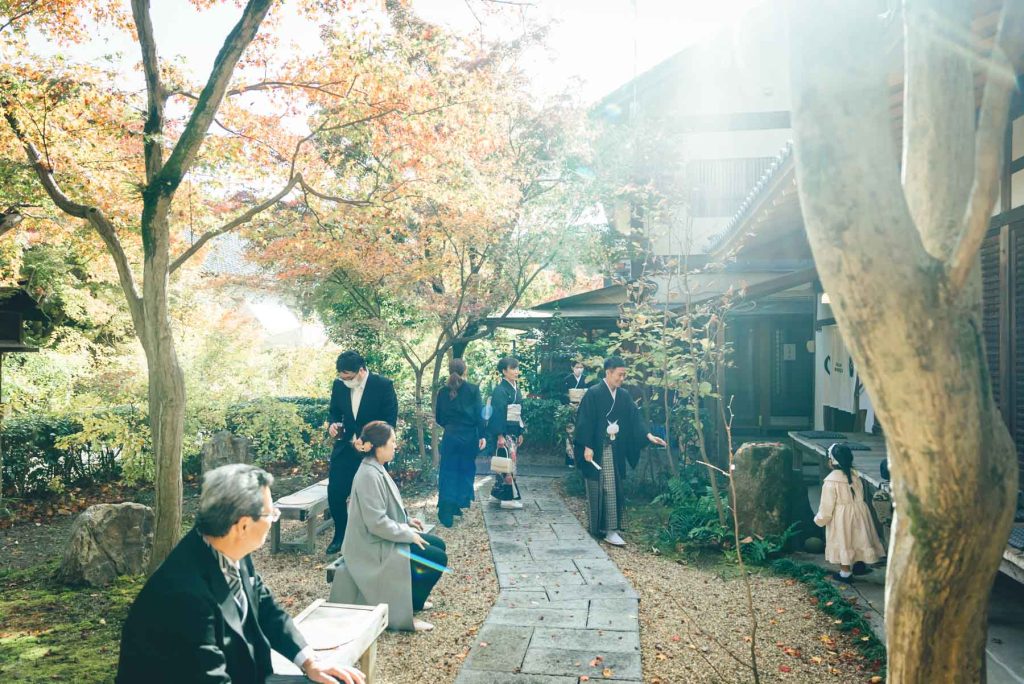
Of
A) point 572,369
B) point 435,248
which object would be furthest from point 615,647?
point 572,369

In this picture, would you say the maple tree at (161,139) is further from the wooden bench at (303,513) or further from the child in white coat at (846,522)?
the child in white coat at (846,522)

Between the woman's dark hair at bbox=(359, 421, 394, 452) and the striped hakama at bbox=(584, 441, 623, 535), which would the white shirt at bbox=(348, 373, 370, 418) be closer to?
the woman's dark hair at bbox=(359, 421, 394, 452)

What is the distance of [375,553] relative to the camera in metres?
5.12

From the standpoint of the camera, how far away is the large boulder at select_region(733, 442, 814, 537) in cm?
730

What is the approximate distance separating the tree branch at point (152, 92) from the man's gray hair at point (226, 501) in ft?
13.9

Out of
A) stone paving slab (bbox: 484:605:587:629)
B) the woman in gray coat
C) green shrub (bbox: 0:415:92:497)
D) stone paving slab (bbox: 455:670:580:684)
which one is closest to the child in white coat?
stone paving slab (bbox: 484:605:587:629)

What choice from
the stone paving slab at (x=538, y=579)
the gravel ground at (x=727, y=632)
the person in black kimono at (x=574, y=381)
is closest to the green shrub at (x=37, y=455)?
the stone paving slab at (x=538, y=579)

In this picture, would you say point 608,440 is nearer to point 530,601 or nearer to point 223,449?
point 530,601

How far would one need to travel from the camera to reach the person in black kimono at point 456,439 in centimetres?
841

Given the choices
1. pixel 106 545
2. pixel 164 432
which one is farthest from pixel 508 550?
pixel 106 545

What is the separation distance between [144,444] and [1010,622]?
9.89 meters

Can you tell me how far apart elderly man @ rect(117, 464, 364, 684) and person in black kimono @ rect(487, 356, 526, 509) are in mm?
6045

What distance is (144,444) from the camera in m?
10.0

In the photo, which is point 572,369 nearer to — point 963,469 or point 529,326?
point 529,326
